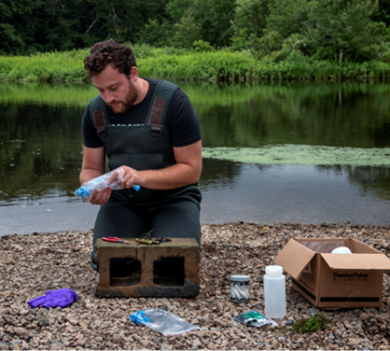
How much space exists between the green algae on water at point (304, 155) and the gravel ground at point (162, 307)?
12.2 ft

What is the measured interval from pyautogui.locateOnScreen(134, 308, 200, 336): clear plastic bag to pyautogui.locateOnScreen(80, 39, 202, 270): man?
2.16 ft

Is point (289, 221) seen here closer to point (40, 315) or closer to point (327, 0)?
→ point (40, 315)

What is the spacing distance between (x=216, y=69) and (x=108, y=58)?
2760cm

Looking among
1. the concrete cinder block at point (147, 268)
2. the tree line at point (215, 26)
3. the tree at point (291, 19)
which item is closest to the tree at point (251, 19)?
the tree line at point (215, 26)

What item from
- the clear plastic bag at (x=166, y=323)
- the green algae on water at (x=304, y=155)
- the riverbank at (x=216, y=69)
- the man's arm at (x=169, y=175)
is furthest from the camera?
the riverbank at (x=216, y=69)

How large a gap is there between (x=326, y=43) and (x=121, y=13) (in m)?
28.1

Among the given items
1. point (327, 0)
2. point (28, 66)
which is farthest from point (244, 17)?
point (28, 66)

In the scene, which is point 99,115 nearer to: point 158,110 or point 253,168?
point 158,110

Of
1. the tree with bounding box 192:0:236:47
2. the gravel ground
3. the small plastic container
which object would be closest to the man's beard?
the gravel ground

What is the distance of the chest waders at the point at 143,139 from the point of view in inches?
132

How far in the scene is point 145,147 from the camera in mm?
3404

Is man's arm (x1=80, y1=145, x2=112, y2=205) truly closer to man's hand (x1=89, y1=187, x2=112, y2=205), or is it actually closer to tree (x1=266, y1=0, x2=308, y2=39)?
man's hand (x1=89, y1=187, x2=112, y2=205)

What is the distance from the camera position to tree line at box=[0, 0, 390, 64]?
33656 millimetres

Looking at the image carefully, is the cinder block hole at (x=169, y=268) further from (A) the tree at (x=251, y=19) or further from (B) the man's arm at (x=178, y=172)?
(A) the tree at (x=251, y=19)
